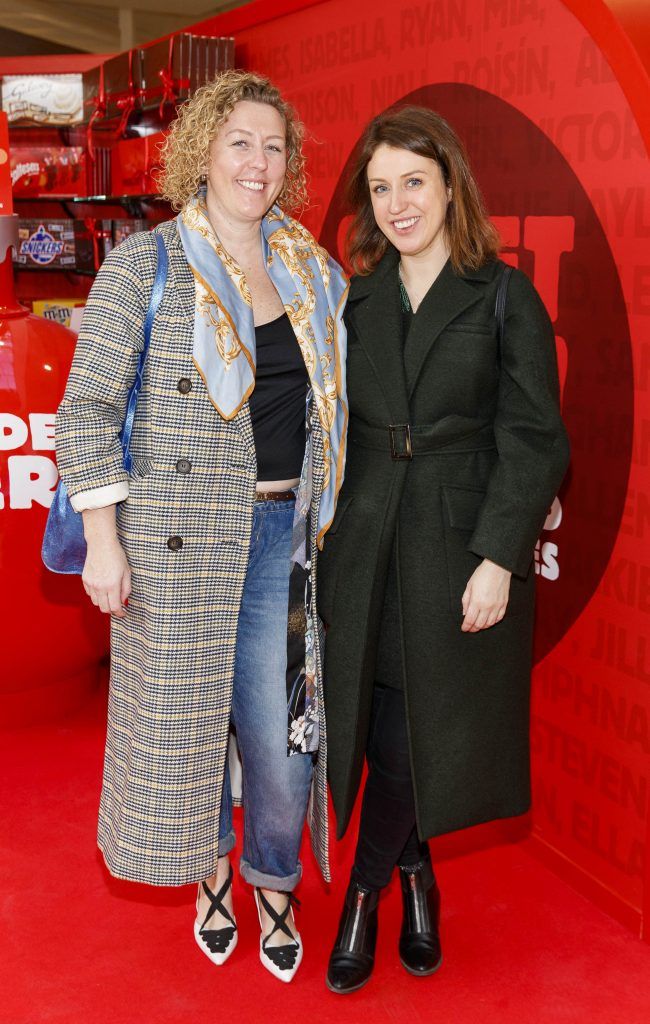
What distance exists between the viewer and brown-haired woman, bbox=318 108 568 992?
1881mm

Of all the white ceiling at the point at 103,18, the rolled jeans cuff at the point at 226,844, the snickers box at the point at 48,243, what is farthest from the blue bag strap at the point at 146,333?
the white ceiling at the point at 103,18

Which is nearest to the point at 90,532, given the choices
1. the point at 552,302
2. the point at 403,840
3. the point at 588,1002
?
the point at 403,840

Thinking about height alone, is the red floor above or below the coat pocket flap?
below

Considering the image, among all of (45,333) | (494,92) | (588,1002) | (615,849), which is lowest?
(588,1002)

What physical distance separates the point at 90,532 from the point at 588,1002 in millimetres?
1273

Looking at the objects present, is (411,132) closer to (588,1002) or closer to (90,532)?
(90,532)

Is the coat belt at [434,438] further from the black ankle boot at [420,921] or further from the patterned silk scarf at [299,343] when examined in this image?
the black ankle boot at [420,921]

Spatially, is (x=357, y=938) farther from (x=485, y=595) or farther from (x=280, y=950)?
(x=485, y=595)

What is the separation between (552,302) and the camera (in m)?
2.35

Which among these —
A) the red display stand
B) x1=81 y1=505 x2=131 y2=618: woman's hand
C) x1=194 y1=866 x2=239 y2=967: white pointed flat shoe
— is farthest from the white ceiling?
x1=194 y1=866 x2=239 y2=967: white pointed flat shoe

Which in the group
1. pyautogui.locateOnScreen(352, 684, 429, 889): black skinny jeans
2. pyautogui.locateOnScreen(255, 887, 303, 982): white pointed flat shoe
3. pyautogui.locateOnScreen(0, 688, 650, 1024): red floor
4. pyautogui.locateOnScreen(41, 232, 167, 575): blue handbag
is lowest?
pyautogui.locateOnScreen(0, 688, 650, 1024): red floor

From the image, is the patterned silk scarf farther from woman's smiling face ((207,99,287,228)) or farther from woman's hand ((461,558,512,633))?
woman's hand ((461,558,512,633))

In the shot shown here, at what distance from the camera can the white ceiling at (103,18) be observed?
10.2 meters

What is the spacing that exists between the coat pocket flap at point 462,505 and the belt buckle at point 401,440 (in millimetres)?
88
